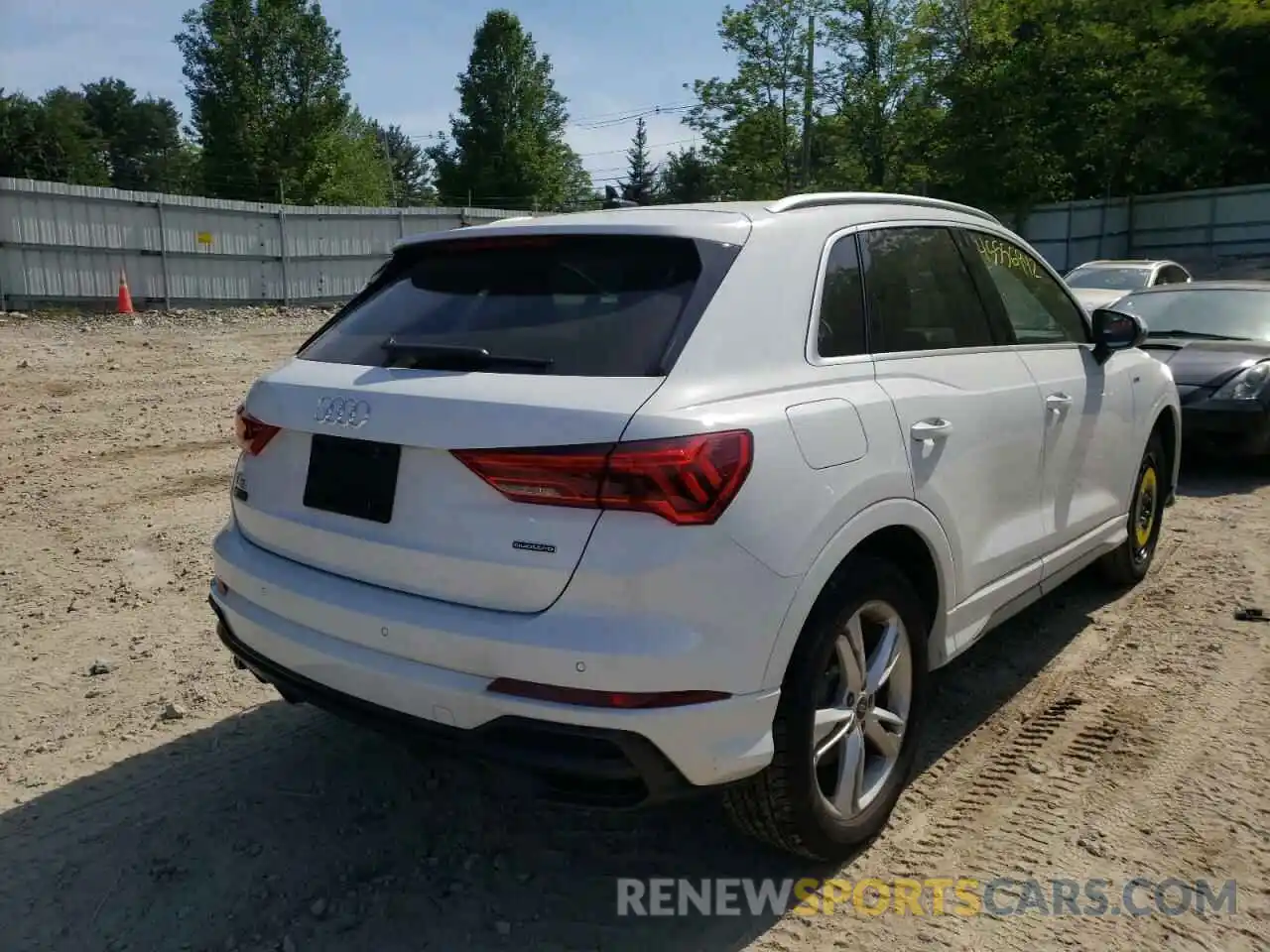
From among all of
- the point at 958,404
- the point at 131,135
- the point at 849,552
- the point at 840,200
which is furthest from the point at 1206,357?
the point at 131,135

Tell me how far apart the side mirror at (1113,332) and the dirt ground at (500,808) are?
1281 mm

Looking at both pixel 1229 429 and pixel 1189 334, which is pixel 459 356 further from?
pixel 1189 334

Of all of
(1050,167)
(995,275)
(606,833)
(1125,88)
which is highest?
(1125,88)

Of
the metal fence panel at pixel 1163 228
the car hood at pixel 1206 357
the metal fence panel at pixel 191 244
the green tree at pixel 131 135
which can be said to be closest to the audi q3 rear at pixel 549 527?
the car hood at pixel 1206 357

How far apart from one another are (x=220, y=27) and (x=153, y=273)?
72.8ft

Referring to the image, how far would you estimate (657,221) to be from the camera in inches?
114

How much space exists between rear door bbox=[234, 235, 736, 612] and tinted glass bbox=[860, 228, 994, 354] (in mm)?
740

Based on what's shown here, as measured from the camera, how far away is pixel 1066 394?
13.3ft

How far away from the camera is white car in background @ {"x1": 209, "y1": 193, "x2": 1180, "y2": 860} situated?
2.31m

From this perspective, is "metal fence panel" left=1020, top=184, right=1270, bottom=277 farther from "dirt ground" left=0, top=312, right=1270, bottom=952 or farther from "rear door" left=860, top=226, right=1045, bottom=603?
"rear door" left=860, top=226, right=1045, bottom=603

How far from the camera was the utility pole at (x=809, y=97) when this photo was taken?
2781 cm

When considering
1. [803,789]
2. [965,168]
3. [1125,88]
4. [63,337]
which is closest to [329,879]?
[803,789]

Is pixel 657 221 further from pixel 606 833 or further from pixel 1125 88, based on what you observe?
pixel 1125 88

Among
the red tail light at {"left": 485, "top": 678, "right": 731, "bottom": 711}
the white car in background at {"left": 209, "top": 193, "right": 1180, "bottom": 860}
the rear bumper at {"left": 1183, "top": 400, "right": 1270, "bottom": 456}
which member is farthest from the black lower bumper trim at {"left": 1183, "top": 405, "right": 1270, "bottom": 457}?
the red tail light at {"left": 485, "top": 678, "right": 731, "bottom": 711}
